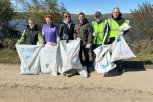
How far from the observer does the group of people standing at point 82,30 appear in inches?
421

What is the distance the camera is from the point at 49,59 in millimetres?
10789

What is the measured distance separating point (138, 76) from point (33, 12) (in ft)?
25.1

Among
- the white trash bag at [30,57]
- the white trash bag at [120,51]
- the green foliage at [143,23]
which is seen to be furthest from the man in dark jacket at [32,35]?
the green foliage at [143,23]

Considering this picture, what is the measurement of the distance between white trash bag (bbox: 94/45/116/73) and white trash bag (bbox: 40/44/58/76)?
1.15m

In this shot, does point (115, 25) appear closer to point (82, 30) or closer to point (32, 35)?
point (82, 30)

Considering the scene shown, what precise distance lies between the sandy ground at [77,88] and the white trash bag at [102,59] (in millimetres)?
189

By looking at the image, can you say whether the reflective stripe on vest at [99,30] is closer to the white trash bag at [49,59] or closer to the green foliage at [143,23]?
the white trash bag at [49,59]

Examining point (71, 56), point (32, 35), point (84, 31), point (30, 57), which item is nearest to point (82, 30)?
point (84, 31)

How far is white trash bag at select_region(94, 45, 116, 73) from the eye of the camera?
10492 mm

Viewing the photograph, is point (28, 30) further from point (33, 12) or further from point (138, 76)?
point (33, 12)

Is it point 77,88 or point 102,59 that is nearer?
point 77,88

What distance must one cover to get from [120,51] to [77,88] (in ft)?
6.38

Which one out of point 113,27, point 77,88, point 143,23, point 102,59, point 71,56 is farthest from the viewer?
point 143,23

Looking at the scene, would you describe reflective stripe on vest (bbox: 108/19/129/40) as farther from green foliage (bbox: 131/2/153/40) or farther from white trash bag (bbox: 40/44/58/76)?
green foliage (bbox: 131/2/153/40)
